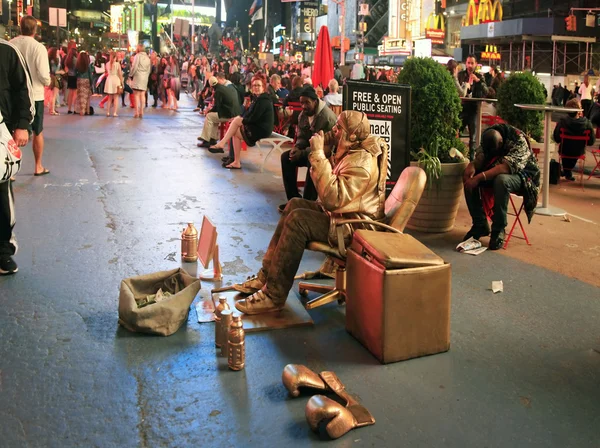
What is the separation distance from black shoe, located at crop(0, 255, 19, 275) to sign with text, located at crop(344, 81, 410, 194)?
352 cm

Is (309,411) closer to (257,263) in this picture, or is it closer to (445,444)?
(445,444)

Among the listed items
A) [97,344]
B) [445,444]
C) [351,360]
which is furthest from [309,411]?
[97,344]

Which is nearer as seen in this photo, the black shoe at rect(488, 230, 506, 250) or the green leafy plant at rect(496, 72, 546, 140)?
the black shoe at rect(488, 230, 506, 250)

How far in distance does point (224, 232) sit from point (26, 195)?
320 centimetres

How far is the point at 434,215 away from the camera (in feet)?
24.2

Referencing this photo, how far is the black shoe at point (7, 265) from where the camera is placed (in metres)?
5.55

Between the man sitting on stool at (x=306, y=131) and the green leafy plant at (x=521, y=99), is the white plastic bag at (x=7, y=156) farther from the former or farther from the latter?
the green leafy plant at (x=521, y=99)

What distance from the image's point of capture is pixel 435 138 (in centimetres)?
734

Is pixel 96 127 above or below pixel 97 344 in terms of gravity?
above

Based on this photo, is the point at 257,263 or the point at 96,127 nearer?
the point at 257,263

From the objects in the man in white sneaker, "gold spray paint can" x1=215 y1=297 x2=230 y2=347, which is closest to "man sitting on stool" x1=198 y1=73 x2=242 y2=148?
the man in white sneaker

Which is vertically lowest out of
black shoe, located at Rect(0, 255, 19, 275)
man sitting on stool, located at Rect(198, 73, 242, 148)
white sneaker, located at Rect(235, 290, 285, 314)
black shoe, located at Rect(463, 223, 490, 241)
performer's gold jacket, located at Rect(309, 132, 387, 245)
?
white sneaker, located at Rect(235, 290, 285, 314)

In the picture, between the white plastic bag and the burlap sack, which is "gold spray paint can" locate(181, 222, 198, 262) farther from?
the white plastic bag

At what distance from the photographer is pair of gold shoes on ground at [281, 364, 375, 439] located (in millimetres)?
3225
